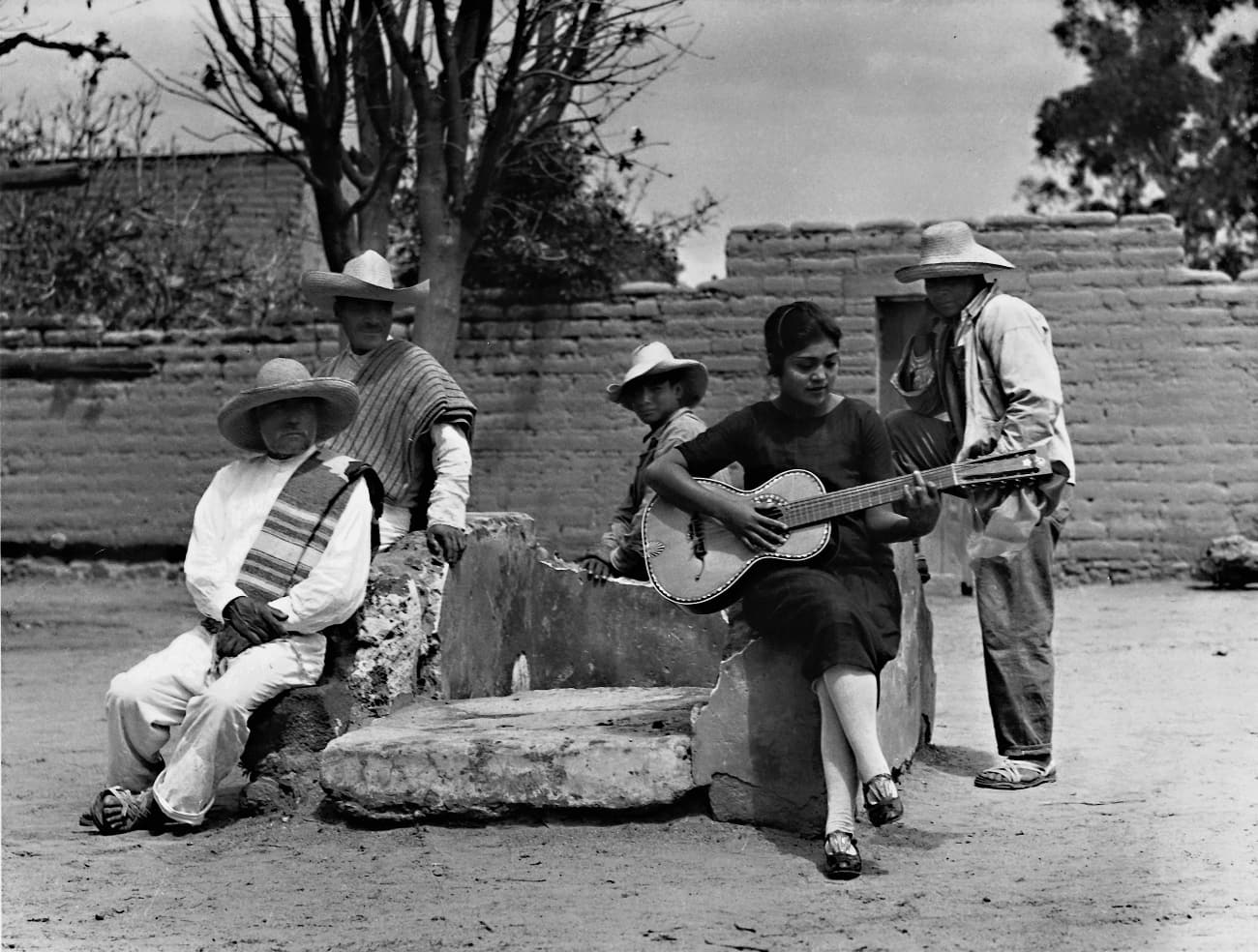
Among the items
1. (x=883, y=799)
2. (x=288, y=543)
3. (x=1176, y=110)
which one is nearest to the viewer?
(x=883, y=799)

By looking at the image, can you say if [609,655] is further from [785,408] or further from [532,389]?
[532,389]

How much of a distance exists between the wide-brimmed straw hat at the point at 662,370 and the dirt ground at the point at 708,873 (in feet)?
5.71

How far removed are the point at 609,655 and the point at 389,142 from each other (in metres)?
6.16

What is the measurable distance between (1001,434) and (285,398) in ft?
7.67

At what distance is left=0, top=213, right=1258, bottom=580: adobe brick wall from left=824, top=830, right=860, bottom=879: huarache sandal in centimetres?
763

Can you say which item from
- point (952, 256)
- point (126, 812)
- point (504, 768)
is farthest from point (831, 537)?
point (126, 812)

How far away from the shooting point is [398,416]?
6.35 meters

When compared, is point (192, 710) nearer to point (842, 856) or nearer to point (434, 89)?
point (842, 856)

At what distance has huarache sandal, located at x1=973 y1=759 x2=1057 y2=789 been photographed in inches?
226

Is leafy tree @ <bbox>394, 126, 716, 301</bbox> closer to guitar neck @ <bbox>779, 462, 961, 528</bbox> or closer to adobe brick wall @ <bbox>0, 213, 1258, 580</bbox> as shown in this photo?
adobe brick wall @ <bbox>0, 213, 1258, 580</bbox>

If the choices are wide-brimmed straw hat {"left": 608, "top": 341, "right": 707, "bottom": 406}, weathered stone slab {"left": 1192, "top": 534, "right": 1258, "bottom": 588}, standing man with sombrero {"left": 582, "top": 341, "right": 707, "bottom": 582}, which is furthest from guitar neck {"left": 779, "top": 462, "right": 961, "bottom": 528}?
weathered stone slab {"left": 1192, "top": 534, "right": 1258, "bottom": 588}

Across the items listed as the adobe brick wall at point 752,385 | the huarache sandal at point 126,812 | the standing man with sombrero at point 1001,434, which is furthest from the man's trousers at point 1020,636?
the adobe brick wall at point 752,385

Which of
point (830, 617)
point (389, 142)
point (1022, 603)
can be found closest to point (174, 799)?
point (830, 617)

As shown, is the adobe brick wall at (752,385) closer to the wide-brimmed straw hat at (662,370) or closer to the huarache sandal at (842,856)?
the wide-brimmed straw hat at (662,370)
